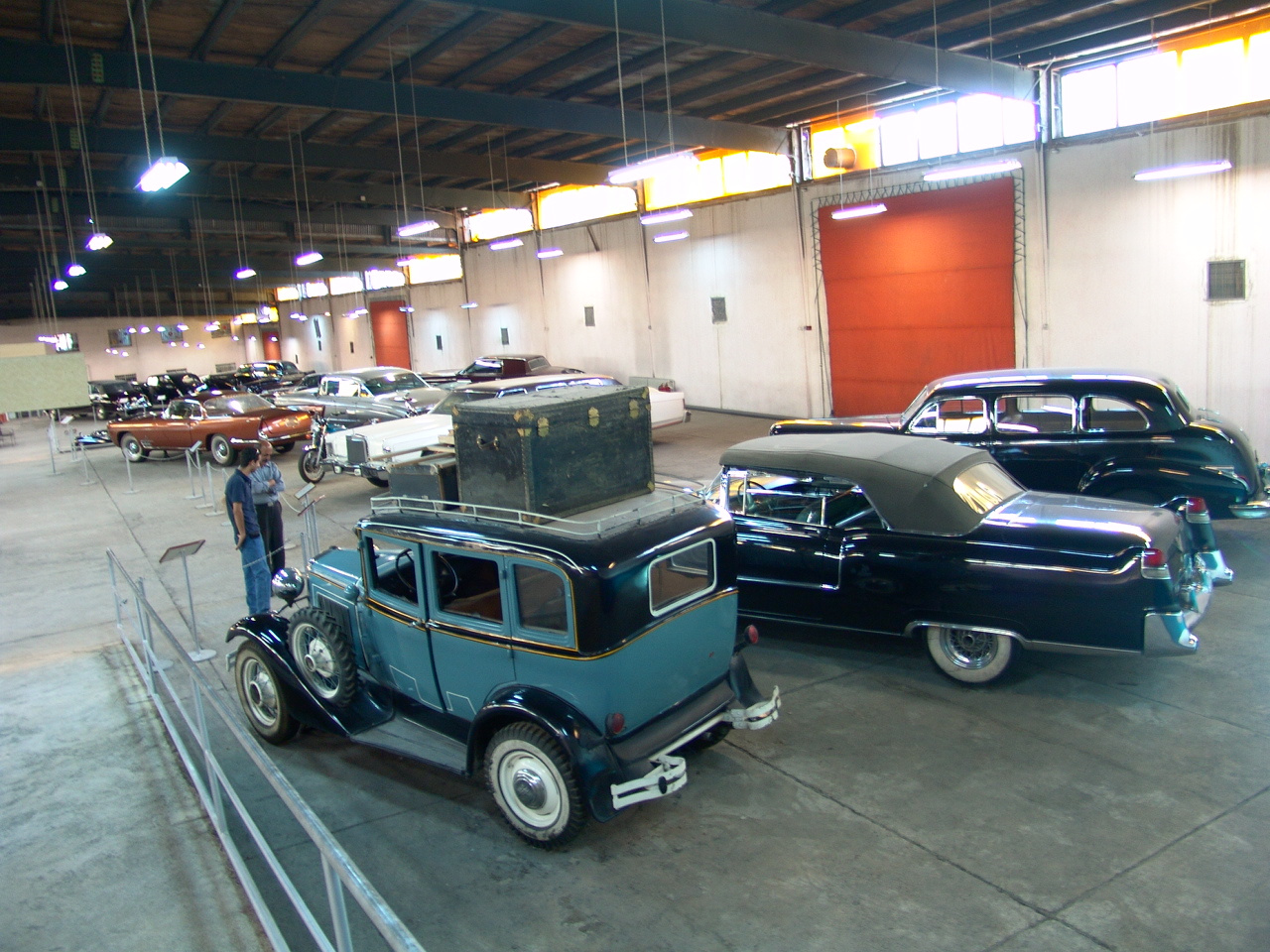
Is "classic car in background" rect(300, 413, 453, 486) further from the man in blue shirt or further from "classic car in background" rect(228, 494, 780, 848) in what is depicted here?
"classic car in background" rect(228, 494, 780, 848)

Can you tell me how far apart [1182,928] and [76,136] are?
17.4 meters

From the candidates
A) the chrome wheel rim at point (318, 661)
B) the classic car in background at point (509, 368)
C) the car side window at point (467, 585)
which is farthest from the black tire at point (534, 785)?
the classic car in background at point (509, 368)

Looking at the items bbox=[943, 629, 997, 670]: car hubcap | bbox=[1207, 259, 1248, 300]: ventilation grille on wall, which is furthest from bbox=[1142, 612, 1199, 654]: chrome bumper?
bbox=[1207, 259, 1248, 300]: ventilation grille on wall

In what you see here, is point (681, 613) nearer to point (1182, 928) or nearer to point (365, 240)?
point (1182, 928)

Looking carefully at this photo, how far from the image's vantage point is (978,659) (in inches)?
243

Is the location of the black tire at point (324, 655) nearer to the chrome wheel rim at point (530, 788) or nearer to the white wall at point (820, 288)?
the chrome wheel rim at point (530, 788)

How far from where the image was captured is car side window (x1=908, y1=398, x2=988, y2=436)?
9.08 metres

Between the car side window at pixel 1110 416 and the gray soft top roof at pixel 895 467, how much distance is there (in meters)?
2.40

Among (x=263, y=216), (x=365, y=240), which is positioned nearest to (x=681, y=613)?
(x=263, y=216)

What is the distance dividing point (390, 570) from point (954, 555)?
12.1 ft

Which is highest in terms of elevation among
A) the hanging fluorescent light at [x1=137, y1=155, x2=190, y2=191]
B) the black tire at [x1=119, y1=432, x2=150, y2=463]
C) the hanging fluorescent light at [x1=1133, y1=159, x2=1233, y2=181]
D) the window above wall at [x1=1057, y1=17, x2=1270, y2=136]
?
the window above wall at [x1=1057, y1=17, x2=1270, y2=136]

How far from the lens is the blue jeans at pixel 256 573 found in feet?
26.6

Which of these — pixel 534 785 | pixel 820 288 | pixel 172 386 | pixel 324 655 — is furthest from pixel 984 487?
pixel 172 386

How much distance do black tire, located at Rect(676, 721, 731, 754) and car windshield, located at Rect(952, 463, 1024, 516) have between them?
2432mm
